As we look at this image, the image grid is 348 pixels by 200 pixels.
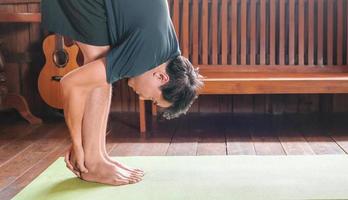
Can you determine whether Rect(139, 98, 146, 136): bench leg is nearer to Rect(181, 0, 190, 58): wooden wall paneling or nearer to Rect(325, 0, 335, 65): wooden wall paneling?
Rect(181, 0, 190, 58): wooden wall paneling

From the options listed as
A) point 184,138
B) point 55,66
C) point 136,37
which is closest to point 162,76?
point 136,37

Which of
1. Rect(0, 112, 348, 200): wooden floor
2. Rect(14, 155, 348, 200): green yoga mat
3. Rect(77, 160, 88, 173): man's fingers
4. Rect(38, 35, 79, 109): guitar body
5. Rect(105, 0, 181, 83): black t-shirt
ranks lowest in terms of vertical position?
Rect(0, 112, 348, 200): wooden floor

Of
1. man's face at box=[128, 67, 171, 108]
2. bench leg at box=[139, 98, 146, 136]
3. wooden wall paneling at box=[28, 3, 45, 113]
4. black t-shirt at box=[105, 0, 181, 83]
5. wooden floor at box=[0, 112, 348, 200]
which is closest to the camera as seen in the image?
black t-shirt at box=[105, 0, 181, 83]

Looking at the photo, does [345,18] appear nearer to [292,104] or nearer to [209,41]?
[292,104]

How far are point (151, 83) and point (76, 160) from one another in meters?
0.38

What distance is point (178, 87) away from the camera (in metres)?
1.78

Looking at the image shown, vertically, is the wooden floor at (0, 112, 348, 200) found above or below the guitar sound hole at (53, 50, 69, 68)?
below

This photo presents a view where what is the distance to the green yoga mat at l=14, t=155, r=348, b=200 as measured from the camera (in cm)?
166

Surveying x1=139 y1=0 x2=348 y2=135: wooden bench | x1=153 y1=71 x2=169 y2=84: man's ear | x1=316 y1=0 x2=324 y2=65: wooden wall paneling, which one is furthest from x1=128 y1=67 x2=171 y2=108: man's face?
x1=316 y1=0 x2=324 y2=65: wooden wall paneling

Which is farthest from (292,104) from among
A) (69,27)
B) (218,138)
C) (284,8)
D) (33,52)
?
(69,27)

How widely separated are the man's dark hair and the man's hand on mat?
0.33 meters

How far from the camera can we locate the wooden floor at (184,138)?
2.34 meters

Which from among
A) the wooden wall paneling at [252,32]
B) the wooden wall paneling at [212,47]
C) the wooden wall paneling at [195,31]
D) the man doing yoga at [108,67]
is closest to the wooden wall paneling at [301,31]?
the wooden wall paneling at [252,32]

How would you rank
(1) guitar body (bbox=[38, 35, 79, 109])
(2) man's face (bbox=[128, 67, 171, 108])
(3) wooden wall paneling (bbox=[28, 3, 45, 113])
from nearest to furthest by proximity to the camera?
(2) man's face (bbox=[128, 67, 171, 108]), (1) guitar body (bbox=[38, 35, 79, 109]), (3) wooden wall paneling (bbox=[28, 3, 45, 113])
